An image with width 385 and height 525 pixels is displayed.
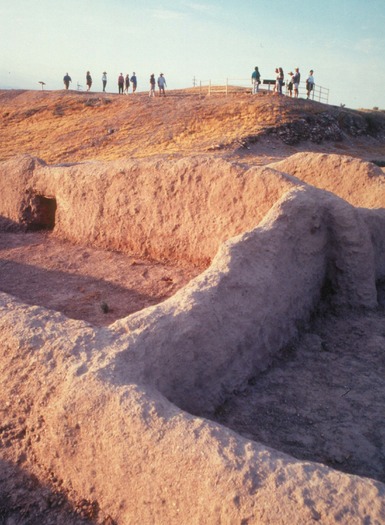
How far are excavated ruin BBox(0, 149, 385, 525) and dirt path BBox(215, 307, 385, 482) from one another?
0.07 metres

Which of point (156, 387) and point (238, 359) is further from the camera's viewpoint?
point (238, 359)

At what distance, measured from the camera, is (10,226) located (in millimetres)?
8070

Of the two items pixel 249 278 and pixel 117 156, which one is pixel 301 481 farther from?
pixel 117 156

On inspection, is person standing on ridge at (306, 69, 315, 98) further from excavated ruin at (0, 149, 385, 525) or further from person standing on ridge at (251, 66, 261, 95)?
excavated ruin at (0, 149, 385, 525)

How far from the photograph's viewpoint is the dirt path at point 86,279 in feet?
17.3

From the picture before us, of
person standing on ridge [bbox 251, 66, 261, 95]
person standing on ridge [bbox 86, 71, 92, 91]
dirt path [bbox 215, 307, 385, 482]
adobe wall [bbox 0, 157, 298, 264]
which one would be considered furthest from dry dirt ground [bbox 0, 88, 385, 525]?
person standing on ridge [bbox 86, 71, 92, 91]

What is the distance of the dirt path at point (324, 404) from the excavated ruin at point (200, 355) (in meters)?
0.07

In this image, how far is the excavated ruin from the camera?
2104 mm

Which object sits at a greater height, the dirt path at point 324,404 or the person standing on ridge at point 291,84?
the person standing on ridge at point 291,84

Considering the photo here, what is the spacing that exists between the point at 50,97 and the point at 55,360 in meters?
26.0

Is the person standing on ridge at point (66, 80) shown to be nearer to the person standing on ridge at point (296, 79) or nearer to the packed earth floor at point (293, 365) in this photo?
the person standing on ridge at point (296, 79)

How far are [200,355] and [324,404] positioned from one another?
1000mm

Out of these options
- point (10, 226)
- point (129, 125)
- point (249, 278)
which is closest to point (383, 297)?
point (249, 278)

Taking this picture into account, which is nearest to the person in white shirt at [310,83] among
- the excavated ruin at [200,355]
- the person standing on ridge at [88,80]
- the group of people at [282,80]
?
the group of people at [282,80]
